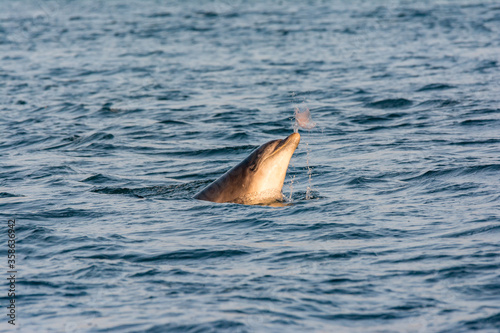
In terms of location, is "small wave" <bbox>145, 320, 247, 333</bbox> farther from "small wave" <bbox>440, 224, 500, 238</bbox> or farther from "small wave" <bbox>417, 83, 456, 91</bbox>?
"small wave" <bbox>417, 83, 456, 91</bbox>

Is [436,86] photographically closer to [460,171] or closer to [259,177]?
[460,171]

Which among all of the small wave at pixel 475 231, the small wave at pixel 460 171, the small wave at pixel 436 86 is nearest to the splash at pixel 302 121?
the small wave at pixel 460 171

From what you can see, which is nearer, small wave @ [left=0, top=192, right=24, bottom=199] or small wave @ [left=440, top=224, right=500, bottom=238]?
small wave @ [left=440, top=224, right=500, bottom=238]

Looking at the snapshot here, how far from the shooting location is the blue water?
7750 millimetres

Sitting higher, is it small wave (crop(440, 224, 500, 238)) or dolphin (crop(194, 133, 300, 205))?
dolphin (crop(194, 133, 300, 205))

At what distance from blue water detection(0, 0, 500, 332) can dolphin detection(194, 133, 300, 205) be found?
289 mm

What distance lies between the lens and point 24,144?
17234 millimetres

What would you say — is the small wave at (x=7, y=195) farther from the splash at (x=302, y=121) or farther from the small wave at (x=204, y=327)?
the small wave at (x=204, y=327)

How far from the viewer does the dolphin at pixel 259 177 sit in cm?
1125

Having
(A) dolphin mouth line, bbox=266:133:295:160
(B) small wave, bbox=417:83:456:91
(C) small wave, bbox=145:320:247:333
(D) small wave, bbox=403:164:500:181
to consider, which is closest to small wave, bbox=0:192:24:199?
(A) dolphin mouth line, bbox=266:133:295:160

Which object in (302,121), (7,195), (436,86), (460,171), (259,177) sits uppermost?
(302,121)

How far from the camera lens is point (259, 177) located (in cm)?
1128

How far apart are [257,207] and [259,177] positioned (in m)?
0.46

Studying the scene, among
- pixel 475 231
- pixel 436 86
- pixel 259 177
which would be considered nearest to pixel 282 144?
pixel 259 177
